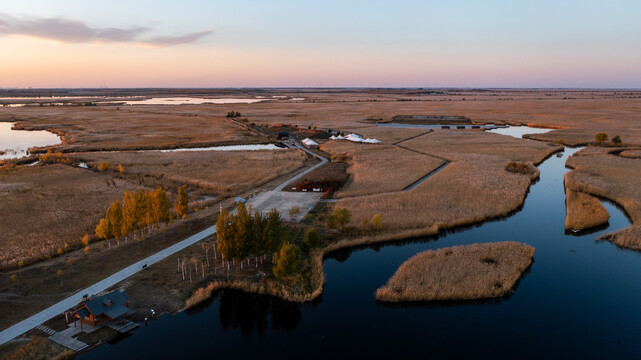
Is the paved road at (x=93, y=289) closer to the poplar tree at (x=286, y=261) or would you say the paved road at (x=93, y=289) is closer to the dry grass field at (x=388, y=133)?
the poplar tree at (x=286, y=261)

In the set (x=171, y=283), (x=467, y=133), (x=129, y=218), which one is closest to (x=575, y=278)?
(x=171, y=283)

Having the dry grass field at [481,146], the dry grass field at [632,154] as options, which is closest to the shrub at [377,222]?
the dry grass field at [481,146]

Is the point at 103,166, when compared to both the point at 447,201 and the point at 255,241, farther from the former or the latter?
the point at 447,201

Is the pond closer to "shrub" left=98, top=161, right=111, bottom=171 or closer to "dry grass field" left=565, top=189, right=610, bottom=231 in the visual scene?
"shrub" left=98, top=161, right=111, bottom=171

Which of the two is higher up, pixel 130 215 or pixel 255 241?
pixel 130 215

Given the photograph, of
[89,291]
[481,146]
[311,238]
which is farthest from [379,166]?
[89,291]

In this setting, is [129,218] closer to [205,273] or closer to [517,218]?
[205,273]

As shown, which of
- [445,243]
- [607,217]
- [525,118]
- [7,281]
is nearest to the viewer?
[7,281]
